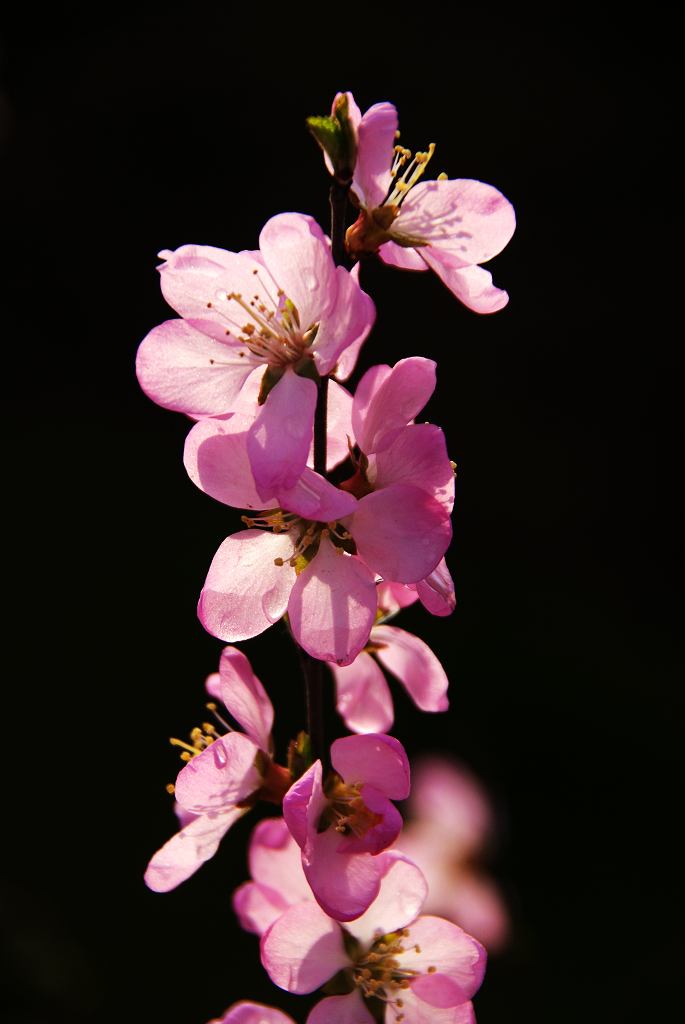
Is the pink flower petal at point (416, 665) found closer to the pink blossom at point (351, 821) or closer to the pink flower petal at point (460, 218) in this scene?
the pink blossom at point (351, 821)

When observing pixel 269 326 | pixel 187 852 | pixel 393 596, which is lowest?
pixel 187 852

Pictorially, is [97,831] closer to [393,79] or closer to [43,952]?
[43,952]

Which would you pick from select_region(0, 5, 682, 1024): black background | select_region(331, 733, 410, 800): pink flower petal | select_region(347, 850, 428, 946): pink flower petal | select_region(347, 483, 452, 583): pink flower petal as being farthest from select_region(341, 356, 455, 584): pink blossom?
select_region(0, 5, 682, 1024): black background

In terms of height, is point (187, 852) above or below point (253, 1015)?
above

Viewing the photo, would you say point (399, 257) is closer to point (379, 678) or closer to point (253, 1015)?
point (379, 678)

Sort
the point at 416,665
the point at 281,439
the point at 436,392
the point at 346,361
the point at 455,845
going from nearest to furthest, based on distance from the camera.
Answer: the point at 281,439 < the point at 346,361 < the point at 416,665 < the point at 455,845 < the point at 436,392

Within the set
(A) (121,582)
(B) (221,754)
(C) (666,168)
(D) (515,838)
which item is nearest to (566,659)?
(D) (515,838)

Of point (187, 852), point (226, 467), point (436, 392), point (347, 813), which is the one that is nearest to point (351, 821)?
point (347, 813)

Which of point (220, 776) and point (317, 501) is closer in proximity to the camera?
point (317, 501)
